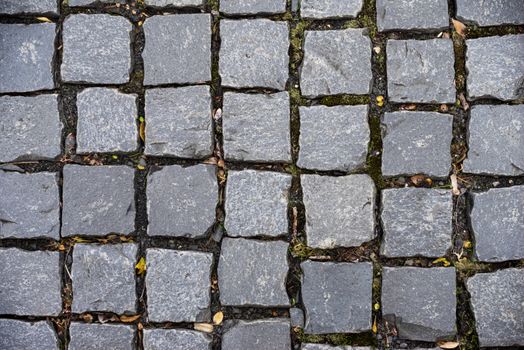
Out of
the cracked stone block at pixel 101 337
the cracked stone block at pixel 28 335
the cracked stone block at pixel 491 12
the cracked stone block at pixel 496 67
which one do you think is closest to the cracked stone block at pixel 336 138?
the cracked stone block at pixel 496 67

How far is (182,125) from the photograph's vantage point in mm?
2732

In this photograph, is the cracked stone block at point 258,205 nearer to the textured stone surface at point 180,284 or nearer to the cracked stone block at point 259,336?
the textured stone surface at point 180,284

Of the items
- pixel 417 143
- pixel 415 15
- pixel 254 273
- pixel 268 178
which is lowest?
pixel 254 273

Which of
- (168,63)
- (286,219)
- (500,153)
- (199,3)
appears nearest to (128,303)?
(286,219)

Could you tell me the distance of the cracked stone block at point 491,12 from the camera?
2.72 meters

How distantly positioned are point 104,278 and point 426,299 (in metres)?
1.70

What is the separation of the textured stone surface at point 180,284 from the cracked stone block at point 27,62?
110 cm

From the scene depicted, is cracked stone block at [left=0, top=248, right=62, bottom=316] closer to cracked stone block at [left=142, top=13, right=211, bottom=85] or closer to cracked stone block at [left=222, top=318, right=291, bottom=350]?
cracked stone block at [left=222, top=318, right=291, bottom=350]

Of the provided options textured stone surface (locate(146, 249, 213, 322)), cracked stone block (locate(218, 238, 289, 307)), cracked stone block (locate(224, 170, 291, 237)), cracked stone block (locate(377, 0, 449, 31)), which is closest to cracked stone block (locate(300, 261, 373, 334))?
cracked stone block (locate(218, 238, 289, 307))

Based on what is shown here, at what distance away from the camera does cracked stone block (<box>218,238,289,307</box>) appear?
2695 mm

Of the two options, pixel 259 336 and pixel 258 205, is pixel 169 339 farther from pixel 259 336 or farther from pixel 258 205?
pixel 258 205

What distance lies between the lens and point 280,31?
2.75 m

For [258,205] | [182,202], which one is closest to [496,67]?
[258,205]

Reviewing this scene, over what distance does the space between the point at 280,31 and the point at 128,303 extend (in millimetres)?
1659
